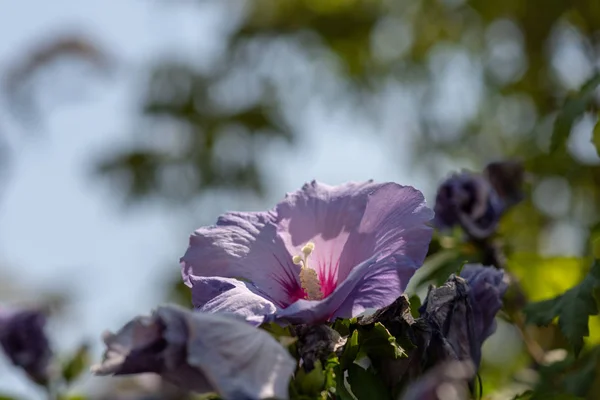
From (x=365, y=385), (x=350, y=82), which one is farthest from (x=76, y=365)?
(x=350, y=82)

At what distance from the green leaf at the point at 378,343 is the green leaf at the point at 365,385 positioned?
0.02m

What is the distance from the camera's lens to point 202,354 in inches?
26.4

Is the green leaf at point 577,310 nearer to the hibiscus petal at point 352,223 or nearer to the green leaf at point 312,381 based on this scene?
the hibiscus petal at point 352,223

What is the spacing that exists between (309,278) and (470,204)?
546 mm

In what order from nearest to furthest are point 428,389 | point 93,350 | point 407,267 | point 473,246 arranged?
point 428,389 → point 407,267 → point 473,246 → point 93,350


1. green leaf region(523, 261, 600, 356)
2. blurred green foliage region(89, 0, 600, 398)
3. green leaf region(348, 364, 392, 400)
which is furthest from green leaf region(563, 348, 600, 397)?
blurred green foliage region(89, 0, 600, 398)

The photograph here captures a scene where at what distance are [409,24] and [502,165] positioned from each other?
6.01m

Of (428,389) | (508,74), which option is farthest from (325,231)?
(508,74)

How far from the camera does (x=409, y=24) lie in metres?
7.36

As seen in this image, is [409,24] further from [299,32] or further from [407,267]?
[407,267]

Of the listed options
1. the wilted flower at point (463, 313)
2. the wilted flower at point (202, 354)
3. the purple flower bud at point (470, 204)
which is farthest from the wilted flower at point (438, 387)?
the purple flower bud at point (470, 204)

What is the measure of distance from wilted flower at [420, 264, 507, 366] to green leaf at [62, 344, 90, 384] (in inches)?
35.1

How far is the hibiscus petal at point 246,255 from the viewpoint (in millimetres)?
930

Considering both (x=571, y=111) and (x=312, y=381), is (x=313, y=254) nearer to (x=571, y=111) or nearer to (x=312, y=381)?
(x=312, y=381)
